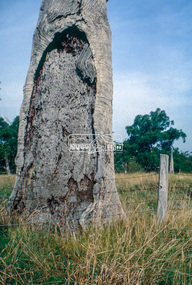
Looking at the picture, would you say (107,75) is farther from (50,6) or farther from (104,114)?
(50,6)

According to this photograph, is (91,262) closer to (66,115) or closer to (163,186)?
(163,186)

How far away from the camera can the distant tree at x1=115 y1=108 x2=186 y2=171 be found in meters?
30.6

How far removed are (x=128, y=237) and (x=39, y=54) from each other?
2741 mm

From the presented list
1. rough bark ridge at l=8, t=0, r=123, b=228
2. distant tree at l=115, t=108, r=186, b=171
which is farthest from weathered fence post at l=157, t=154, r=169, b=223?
distant tree at l=115, t=108, r=186, b=171

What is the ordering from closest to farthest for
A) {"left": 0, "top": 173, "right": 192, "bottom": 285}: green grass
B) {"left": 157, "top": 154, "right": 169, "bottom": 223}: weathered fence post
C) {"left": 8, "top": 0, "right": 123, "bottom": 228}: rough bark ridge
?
{"left": 0, "top": 173, "right": 192, "bottom": 285}: green grass < {"left": 8, "top": 0, "right": 123, "bottom": 228}: rough bark ridge < {"left": 157, "top": 154, "right": 169, "bottom": 223}: weathered fence post

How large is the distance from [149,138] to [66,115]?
31.0m

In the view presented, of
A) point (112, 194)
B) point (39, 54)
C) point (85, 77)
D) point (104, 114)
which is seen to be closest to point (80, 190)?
point (112, 194)

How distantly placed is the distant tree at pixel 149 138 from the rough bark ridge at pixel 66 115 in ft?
86.3

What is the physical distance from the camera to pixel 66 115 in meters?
3.04

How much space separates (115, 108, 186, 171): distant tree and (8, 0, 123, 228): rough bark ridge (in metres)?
26.3

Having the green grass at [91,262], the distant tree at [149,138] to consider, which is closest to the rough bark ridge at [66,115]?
the green grass at [91,262]

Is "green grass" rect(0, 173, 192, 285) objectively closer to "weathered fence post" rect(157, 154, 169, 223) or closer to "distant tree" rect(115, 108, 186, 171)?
"weathered fence post" rect(157, 154, 169, 223)

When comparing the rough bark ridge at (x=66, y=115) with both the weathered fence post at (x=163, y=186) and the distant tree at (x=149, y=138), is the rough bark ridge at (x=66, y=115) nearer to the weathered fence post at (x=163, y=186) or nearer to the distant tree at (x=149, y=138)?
the weathered fence post at (x=163, y=186)

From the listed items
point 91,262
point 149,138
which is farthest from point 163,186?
point 149,138
